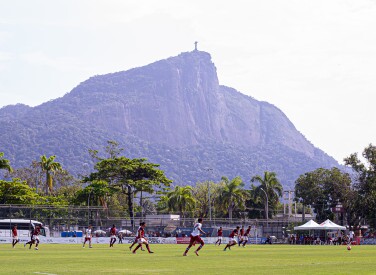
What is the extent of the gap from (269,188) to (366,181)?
37.7 meters

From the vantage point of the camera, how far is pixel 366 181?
360ft

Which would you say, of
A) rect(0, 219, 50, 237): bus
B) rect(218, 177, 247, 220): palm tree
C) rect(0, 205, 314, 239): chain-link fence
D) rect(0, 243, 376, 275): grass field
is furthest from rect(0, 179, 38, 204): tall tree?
Result: rect(0, 243, 376, 275): grass field

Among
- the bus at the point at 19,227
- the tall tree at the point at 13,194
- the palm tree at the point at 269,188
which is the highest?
the palm tree at the point at 269,188

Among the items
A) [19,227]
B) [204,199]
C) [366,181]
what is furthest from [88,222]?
[204,199]

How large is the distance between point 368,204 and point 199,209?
178ft

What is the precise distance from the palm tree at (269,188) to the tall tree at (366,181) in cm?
3402

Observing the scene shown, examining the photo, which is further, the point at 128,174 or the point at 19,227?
the point at 128,174

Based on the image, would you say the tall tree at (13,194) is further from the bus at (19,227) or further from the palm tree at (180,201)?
the palm tree at (180,201)

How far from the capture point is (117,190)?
110750 mm

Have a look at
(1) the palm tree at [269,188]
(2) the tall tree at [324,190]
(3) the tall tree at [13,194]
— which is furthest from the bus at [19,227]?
(1) the palm tree at [269,188]

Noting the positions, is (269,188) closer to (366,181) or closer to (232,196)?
(232,196)

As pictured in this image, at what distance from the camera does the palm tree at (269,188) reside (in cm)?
14562

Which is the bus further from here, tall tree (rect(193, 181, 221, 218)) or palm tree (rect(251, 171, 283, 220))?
palm tree (rect(251, 171, 283, 220))

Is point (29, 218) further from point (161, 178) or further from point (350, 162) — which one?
point (350, 162)
